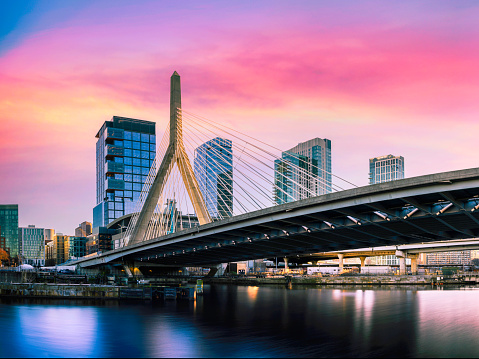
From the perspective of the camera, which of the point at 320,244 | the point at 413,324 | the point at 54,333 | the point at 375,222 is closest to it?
the point at 54,333

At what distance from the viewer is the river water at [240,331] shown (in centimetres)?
2338

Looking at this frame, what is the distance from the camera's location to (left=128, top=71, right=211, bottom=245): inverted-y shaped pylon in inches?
2576

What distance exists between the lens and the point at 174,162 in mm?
70625

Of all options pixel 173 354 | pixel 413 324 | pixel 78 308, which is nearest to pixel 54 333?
pixel 173 354

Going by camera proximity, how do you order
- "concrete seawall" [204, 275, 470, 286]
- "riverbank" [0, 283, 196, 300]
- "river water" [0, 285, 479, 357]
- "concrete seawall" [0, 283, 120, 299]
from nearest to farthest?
"river water" [0, 285, 479, 357] → "riverbank" [0, 283, 196, 300] → "concrete seawall" [0, 283, 120, 299] → "concrete seawall" [204, 275, 470, 286]

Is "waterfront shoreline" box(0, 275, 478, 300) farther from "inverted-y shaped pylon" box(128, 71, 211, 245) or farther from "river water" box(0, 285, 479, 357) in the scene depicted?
→ "inverted-y shaped pylon" box(128, 71, 211, 245)

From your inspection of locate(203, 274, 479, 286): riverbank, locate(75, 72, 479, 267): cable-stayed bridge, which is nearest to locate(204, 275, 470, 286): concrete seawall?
locate(203, 274, 479, 286): riverbank

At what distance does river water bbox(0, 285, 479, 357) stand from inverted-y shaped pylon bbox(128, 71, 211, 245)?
22.7m

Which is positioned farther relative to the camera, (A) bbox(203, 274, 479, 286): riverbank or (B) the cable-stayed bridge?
(A) bbox(203, 274, 479, 286): riverbank

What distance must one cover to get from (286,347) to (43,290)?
1673 inches

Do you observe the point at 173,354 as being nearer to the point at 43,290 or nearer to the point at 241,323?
the point at 241,323

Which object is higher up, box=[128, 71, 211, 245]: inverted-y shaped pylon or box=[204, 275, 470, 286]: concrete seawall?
box=[128, 71, 211, 245]: inverted-y shaped pylon

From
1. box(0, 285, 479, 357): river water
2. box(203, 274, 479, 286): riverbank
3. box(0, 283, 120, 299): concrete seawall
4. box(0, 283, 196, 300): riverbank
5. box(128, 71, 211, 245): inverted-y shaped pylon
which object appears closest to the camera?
box(0, 285, 479, 357): river water

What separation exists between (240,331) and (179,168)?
41.6 meters
